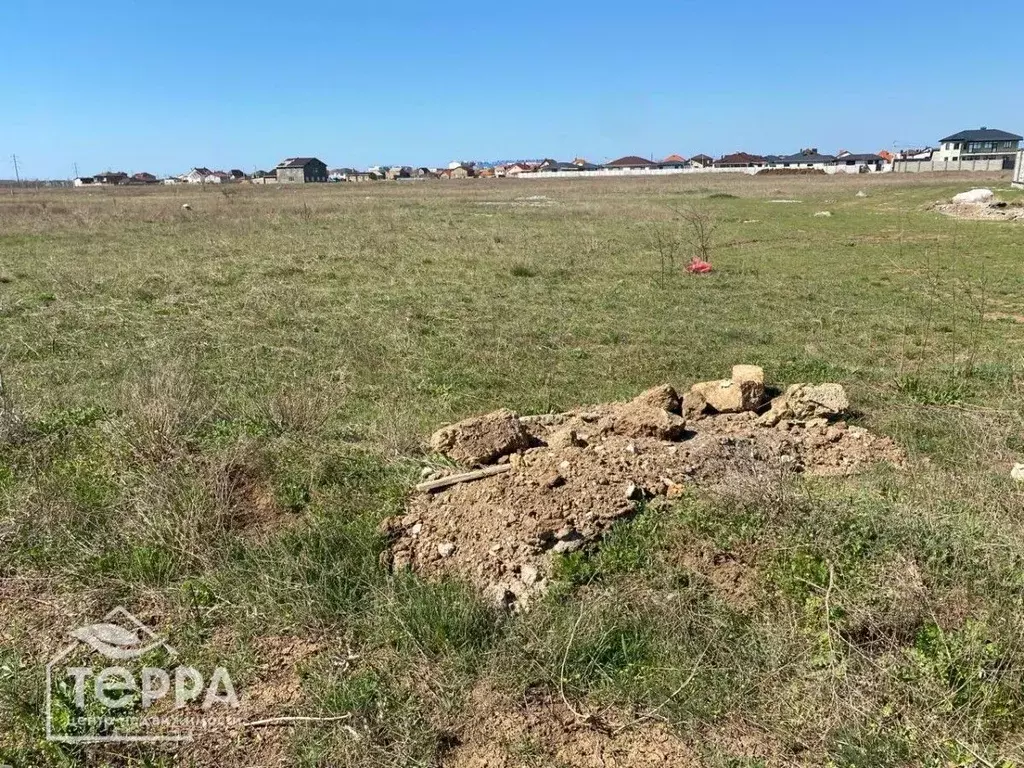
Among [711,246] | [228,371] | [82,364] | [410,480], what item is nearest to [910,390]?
[410,480]

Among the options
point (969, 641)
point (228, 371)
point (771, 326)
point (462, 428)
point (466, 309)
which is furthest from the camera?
point (466, 309)

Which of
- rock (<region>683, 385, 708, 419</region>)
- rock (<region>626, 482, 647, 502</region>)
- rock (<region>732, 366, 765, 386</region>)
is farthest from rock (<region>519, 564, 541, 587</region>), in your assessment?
rock (<region>732, 366, 765, 386</region>)

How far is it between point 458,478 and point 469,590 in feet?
3.61

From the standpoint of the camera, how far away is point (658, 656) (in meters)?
2.93

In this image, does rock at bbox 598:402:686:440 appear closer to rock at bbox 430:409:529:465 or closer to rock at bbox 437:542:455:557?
rock at bbox 430:409:529:465

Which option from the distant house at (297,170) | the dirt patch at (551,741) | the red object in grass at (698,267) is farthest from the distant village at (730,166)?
the dirt patch at (551,741)

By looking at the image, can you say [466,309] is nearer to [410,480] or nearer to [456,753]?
[410,480]

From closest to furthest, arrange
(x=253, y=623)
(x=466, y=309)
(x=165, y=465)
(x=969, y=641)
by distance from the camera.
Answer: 1. (x=969, y=641)
2. (x=253, y=623)
3. (x=165, y=465)
4. (x=466, y=309)

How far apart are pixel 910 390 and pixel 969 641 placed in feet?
14.7

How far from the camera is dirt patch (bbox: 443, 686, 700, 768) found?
8.23ft

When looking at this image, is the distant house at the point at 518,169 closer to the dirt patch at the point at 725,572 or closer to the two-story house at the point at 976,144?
the two-story house at the point at 976,144

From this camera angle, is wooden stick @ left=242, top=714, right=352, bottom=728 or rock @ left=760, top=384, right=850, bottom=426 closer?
wooden stick @ left=242, top=714, right=352, bottom=728

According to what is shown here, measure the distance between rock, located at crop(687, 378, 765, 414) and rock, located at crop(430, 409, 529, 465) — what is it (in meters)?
1.81

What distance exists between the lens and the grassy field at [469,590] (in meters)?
2.60
